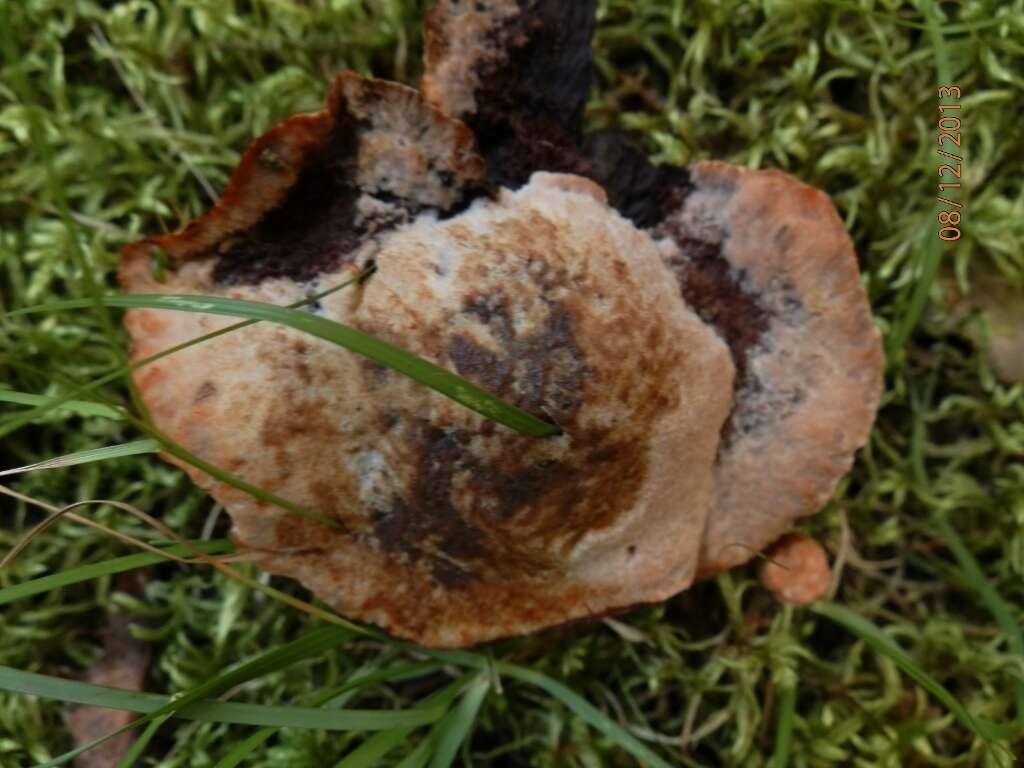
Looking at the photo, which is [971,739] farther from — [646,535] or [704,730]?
[646,535]

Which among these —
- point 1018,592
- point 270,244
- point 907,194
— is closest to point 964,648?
point 1018,592

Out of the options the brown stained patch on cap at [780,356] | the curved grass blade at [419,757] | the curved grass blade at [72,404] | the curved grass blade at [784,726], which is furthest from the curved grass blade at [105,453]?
the curved grass blade at [784,726]

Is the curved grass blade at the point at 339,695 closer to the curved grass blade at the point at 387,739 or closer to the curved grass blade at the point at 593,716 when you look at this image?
the curved grass blade at the point at 387,739

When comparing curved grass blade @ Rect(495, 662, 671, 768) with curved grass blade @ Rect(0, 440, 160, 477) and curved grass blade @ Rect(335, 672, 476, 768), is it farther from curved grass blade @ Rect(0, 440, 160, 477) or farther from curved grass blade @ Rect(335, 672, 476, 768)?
curved grass blade @ Rect(0, 440, 160, 477)
